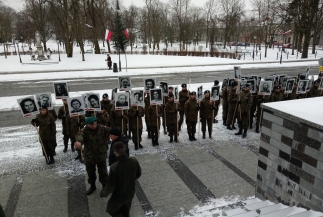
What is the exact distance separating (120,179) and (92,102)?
4.10 meters

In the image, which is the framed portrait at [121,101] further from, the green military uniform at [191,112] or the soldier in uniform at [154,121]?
the green military uniform at [191,112]

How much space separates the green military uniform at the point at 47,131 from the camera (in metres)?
7.05

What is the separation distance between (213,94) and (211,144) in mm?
1801

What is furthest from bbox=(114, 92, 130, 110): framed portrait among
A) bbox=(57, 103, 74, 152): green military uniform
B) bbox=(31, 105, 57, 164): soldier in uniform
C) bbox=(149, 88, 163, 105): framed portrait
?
bbox=(31, 105, 57, 164): soldier in uniform

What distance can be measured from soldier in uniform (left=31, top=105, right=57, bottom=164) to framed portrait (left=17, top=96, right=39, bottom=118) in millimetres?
211

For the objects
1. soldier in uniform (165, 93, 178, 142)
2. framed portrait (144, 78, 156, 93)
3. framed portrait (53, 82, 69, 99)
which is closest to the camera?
framed portrait (53, 82, 69, 99)

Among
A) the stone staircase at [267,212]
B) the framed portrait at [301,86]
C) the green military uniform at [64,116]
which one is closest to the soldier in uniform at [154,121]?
the green military uniform at [64,116]

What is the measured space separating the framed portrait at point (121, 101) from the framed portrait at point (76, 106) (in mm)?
996

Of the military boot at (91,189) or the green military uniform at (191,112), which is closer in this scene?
the military boot at (91,189)

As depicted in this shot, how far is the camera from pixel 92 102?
747 cm

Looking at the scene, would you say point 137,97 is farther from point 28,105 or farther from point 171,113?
point 28,105

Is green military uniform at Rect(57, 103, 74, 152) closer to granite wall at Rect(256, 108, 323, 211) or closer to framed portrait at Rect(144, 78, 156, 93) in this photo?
framed portrait at Rect(144, 78, 156, 93)

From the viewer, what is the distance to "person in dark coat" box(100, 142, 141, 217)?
374cm

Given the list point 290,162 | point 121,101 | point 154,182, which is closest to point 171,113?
point 121,101
